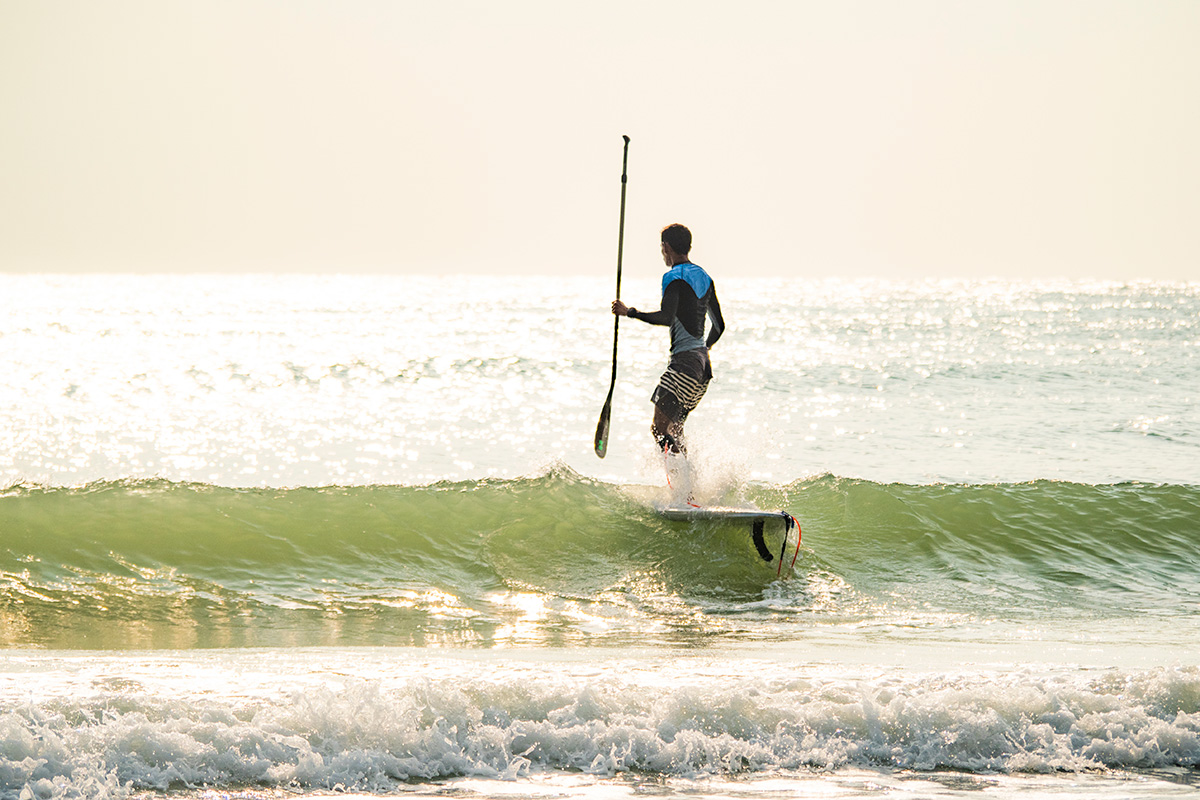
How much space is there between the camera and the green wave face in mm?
6336

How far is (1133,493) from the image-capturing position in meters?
10.1

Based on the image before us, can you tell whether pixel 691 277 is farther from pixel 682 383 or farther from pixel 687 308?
pixel 682 383

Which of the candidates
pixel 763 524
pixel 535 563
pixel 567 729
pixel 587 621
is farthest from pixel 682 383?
pixel 567 729

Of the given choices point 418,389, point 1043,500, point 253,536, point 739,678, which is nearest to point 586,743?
point 739,678

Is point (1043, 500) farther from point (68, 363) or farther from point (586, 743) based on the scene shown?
point (68, 363)

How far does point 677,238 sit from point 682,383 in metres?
0.99

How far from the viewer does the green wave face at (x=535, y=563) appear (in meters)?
6.34

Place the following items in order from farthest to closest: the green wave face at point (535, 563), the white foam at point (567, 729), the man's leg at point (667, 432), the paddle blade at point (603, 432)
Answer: the paddle blade at point (603, 432) → the man's leg at point (667, 432) → the green wave face at point (535, 563) → the white foam at point (567, 729)

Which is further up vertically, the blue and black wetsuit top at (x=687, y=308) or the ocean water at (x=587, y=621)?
the blue and black wetsuit top at (x=687, y=308)

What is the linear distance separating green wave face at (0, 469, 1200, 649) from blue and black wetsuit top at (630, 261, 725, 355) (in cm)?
133

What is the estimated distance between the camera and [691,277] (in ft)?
→ 23.2

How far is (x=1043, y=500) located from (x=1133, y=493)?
1.04m

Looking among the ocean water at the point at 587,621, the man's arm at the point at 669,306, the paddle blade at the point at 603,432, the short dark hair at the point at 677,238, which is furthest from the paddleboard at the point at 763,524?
the short dark hair at the point at 677,238

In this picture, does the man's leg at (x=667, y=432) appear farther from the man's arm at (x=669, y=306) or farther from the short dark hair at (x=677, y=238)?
the short dark hair at (x=677, y=238)
